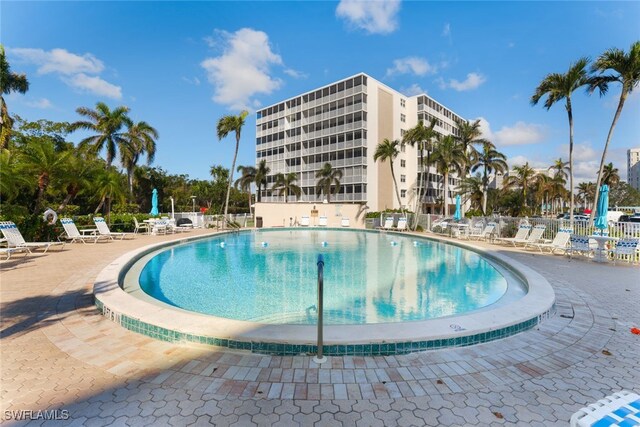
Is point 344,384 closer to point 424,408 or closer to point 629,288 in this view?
point 424,408

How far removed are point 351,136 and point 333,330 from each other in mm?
41932

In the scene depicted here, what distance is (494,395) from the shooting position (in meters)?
2.72

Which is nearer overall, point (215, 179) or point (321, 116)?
point (321, 116)

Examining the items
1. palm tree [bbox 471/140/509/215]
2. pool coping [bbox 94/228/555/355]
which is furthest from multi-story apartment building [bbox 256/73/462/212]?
pool coping [bbox 94/228/555/355]

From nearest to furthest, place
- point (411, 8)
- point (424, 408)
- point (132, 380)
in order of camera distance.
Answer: point (424, 408) → point (132, 380) → point (411, 8)

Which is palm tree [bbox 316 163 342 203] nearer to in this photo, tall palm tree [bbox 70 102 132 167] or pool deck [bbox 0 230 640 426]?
tall palm tree [bbox 70 102 132 167]

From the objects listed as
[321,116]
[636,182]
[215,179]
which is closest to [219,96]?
[321,116]

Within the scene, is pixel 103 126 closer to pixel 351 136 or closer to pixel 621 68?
pixel 351 136

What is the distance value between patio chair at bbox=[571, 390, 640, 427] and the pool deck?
0.62 meters

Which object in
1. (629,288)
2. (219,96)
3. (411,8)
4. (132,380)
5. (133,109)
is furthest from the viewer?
(219,96)

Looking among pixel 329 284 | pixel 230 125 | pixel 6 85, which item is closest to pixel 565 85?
pixel 329 284

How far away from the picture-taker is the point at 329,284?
7.83 metres

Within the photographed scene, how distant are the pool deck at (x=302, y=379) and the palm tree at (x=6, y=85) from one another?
22590 millimetres

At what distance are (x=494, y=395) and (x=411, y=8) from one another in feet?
53.1
